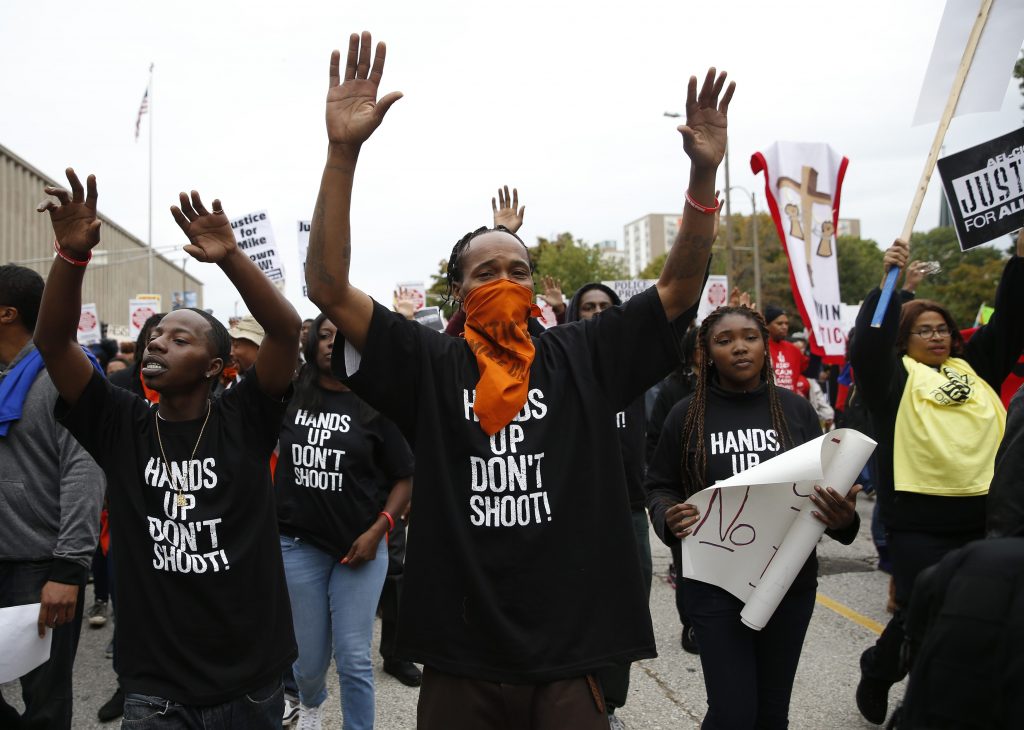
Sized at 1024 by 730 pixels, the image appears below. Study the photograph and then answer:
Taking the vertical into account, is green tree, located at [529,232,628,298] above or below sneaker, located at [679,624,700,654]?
above

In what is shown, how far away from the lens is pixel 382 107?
2180 mm

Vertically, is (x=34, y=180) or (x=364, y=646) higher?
(x=34, y=180)

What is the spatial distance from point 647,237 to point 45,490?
508 ft

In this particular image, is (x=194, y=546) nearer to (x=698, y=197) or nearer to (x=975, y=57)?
(x=698, y=197)

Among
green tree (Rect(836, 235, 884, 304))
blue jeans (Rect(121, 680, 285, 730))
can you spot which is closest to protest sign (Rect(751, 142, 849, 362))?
blue jeans (Rect(121, 680, 285, 730))

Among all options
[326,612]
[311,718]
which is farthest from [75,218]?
[311,718]

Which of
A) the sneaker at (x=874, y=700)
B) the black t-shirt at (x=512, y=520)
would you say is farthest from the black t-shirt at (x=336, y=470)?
the sneaker at (x=874, y=700)

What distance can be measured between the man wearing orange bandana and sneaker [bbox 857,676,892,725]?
2605mm

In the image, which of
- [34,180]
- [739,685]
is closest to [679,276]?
[739,685]

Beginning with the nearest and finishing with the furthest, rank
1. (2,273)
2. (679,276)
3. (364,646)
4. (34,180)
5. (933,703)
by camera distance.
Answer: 1. (933,703)
2. (679,276)
3. (2,273)
4. (364,646)
5. (34,180)

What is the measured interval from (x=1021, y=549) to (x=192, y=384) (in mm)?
2538

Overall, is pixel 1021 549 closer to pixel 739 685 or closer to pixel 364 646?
pixel 739 685

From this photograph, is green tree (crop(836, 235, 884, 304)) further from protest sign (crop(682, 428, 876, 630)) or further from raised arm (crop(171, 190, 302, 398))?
raised arm (crop(171, 190, 302, 398))

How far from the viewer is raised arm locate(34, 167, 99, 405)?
8.59ft
